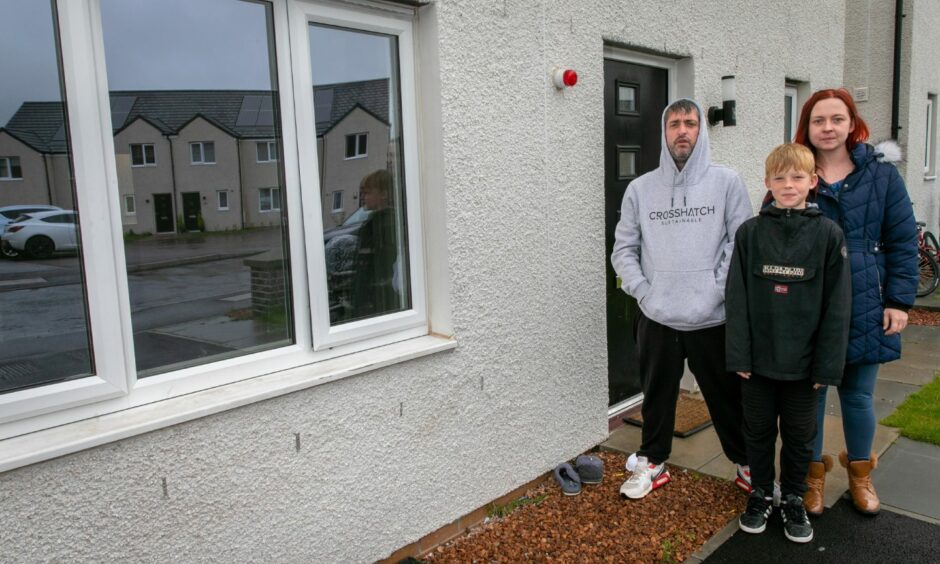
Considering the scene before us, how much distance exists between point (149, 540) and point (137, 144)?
50.9 inches

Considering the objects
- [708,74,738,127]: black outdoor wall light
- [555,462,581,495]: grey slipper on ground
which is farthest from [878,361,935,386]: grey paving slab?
[555,462,581,495]: grey slipper on ground

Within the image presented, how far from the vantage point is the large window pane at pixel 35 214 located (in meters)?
1.98

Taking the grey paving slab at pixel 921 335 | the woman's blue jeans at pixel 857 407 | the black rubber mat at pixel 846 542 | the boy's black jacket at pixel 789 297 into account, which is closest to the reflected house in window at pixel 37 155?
the boy's black jacket at pixel 789 297

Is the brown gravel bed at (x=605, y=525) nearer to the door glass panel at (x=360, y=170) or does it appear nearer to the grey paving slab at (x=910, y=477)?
the grey paving slab at (x=910, y=477)

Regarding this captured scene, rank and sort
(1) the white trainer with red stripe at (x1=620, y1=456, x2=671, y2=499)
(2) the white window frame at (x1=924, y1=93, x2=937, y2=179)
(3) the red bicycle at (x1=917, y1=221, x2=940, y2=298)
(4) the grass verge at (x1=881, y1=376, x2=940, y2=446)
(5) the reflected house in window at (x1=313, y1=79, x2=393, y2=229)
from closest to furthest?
(5) the reflected house in window at (x1=313, y1=79, x2=393, y2=229) < (1) the white trainer with red stripe at (x1=620, y1=456, x2=671, y2=499) < (4) the grass verge at (x1=881, y1=376, x2=940, y2=446) < (3) the red bicycle at (x1=917, y1=221, x2=940, y2=298) < (2) the white window frame at (x1=924, y1=93, x2=937, y2=179)

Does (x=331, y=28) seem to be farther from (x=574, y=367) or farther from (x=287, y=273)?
(x=574, y=367)

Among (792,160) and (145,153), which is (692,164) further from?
(145,153)

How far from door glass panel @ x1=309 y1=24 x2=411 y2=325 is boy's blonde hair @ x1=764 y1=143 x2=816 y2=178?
163cm

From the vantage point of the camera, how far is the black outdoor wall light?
4.86m

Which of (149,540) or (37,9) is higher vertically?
(37,9)

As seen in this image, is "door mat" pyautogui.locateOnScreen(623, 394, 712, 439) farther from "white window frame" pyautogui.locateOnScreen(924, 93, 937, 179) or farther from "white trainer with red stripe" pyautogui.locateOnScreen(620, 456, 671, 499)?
"white window frame" pyautogui.locateOnScreen(924, 93, 937, 179)

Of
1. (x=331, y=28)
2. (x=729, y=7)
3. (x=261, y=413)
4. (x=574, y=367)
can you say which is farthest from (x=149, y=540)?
(x=729, y=7)

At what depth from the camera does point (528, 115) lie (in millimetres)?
3467

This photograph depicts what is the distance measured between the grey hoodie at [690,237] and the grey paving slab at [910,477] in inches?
53.0
